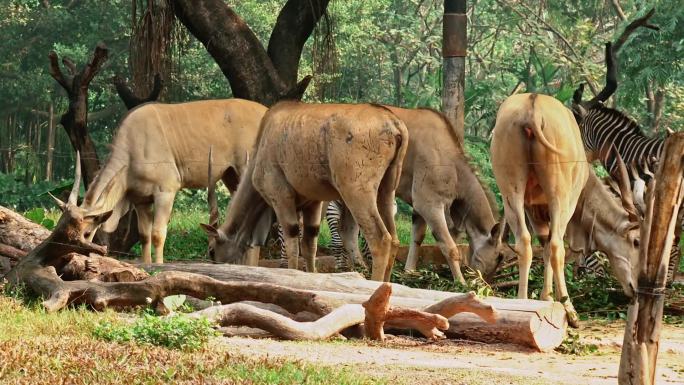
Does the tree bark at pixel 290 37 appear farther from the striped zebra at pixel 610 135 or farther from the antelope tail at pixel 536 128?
the antelope tail at pixel 536 128

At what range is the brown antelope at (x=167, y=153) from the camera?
40.9ft

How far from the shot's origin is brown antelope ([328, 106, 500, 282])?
39.0ft

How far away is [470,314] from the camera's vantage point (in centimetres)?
899

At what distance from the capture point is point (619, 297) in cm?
1120

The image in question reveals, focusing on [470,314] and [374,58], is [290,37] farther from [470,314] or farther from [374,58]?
[374,58]

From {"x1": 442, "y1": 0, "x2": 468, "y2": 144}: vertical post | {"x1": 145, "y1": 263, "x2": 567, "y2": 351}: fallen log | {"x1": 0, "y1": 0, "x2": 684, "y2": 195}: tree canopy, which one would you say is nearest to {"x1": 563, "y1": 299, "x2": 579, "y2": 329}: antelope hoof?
{"x1": 145, "y1": 263, "x2": 567, "y2": 351}: fallen log

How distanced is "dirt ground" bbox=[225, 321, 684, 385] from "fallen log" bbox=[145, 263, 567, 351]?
86 millimetres

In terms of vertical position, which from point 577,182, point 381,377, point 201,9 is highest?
point 201,9

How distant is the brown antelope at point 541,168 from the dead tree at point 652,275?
3.63 metres

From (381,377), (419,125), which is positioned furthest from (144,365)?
(419,125)

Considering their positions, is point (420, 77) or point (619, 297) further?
point (420, 77)

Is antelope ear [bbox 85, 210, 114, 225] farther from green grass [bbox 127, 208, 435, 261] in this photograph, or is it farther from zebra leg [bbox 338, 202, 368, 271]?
green grass [bbox 127, 208, 435, 261]

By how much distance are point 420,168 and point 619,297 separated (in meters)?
2.22

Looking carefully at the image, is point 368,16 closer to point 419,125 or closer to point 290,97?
point 290,97
